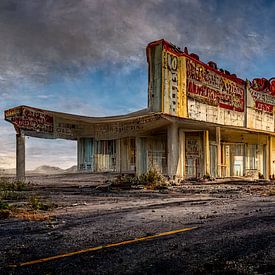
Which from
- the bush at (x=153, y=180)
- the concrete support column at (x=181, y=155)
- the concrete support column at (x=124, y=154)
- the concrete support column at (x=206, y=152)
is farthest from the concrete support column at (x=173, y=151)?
the concrete support column at (x=124, y=154)

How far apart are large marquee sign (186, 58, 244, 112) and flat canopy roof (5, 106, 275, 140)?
1.37 meters

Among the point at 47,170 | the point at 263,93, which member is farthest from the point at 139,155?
the point at 47,170

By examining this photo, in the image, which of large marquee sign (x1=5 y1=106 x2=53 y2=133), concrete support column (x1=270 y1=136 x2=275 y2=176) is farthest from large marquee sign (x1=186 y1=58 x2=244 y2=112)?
large marquee sign (x1=5 y1=106 x2=53 y2=133)

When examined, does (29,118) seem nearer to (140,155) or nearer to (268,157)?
(140,155)

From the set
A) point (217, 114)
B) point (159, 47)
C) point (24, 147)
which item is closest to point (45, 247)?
point (159, 47)

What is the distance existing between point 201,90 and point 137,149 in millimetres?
5527

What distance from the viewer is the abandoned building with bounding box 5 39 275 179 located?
15.6 meters

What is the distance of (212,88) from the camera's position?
716 inches

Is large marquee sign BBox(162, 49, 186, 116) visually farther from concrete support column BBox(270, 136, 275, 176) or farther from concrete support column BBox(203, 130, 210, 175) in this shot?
concrete support column BBox(270, 136, 275, 176)

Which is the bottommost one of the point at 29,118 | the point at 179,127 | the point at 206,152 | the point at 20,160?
the point at 20,160

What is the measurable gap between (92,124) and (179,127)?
6954 millimetres

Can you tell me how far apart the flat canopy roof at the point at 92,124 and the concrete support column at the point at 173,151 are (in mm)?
416

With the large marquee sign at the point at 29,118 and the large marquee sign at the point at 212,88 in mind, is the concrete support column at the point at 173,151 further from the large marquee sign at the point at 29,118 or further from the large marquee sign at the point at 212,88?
the large marquee sign at the point at 29,118

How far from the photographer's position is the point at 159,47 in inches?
585
